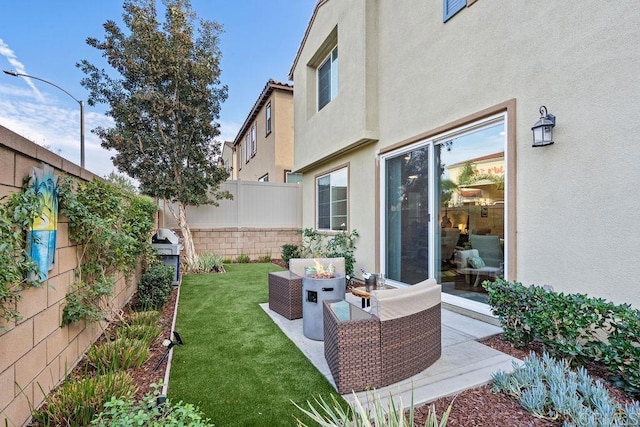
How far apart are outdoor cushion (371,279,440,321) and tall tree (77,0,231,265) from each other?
783cm

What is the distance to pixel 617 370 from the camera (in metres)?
2.71

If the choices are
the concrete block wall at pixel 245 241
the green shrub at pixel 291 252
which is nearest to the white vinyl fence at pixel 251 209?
the concrete block wall at pixel 245 241

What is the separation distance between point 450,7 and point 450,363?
5072 millimetres

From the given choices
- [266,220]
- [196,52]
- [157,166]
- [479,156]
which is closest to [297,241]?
A: [266,220]

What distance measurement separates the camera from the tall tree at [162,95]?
859 cm

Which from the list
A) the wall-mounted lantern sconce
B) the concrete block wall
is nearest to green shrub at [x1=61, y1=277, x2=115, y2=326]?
the wall-mounted lantern sconce

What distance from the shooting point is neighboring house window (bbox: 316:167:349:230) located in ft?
27.4

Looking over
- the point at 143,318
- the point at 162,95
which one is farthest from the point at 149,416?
the point at 162,95

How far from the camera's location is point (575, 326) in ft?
9.71

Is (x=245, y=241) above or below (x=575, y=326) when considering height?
above

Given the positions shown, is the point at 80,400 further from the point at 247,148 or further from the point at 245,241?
the point at 247,148

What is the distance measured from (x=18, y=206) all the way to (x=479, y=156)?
509cm

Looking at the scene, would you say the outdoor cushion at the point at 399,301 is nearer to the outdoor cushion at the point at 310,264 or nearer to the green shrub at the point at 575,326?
the green shrub at the point at 575,326

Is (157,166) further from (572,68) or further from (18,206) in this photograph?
(572,68)
